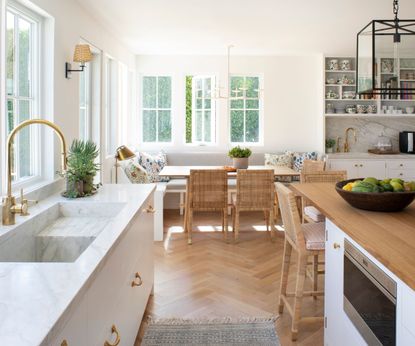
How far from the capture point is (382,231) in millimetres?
1736

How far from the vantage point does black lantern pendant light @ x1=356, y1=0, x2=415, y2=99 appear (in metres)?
2.12

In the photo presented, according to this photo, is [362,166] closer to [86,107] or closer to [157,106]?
[157,106]

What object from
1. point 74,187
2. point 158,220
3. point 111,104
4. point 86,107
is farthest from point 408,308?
point 111,104

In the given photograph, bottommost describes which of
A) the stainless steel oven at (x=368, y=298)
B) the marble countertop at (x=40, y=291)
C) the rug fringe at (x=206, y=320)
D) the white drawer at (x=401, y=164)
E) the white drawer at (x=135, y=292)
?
the rug fringe at (x=206, y=320)

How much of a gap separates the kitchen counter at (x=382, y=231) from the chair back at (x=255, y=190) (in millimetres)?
2242

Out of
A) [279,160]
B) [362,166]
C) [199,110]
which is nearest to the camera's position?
[362,166]

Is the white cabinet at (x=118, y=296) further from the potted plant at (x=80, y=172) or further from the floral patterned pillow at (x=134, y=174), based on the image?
the floral patterned pillow at (x=134, y=174)

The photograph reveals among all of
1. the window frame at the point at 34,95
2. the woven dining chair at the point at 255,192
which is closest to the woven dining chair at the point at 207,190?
the woven dining chair at the point at 255,192

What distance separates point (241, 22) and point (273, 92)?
7.93 feet

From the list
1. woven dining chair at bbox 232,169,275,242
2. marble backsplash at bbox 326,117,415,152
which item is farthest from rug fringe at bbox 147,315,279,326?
marble backsplash at bbox 326,117,415,152

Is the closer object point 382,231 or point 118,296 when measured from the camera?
point 382,231

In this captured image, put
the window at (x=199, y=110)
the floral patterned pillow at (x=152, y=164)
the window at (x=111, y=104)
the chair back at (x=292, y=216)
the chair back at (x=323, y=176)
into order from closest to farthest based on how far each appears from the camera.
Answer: the chair back at (x=292, y=216) < the chair back at (x=323, y=176) < the window at (x=111, y=104) < the floral patterned pillow at (x=152, y=164) < the window at (x=199, y=110)

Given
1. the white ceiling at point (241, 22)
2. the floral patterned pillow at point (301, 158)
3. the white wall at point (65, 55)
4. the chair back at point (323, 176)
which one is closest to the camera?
the white wall at point (65, 55)

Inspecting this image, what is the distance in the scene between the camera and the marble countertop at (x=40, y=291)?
899 mm
